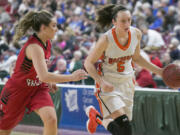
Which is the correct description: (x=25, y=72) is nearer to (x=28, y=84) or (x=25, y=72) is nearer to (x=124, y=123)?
(x=28, y=84)

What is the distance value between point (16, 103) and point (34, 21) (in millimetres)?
988

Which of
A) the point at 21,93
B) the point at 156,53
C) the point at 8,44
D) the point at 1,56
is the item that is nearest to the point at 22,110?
the point at 21,93

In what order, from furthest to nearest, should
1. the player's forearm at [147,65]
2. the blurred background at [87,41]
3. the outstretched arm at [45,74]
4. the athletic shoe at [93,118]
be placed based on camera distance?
the blurred background at [87,41], the athletic shoe at [93,118], the player's forearm at [147,65], the outstretched arm at [45,74]

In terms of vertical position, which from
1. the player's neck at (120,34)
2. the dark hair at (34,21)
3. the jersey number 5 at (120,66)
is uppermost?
the dark hair at (34,21)

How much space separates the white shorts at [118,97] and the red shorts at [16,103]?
0.70 meters

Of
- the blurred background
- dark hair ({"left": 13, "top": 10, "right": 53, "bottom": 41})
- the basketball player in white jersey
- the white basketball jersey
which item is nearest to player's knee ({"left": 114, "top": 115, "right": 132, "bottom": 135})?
the basketball player in white jersey

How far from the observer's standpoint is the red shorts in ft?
13.9

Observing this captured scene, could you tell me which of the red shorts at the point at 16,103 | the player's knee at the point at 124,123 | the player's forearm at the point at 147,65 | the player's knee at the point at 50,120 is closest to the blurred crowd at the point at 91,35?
the player's forearm at the point at 147,65

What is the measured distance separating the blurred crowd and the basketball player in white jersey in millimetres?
2771

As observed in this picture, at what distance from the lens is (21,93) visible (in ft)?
14.0

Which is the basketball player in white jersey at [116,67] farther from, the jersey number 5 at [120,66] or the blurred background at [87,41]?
the blurred background at [87,41]

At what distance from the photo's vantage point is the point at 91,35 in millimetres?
12359

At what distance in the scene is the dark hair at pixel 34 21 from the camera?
4270 mm

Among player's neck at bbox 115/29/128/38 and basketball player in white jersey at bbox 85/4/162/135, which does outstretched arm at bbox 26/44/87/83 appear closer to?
basketball player in white jersey at bbox 85/4/162/135
